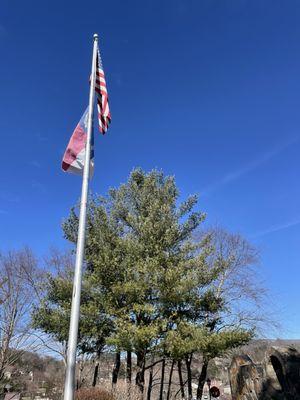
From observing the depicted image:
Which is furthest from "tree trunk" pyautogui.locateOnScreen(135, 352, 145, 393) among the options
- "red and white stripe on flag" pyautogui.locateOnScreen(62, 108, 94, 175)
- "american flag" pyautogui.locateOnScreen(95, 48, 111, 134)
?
"american flag" pyautogui.locateOnScreen(95, 48, 111, 134)

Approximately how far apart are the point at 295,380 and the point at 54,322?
1061 centimetres

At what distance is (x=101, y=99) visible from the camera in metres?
10.1

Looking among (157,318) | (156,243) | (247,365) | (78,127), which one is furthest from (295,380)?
(78,127)

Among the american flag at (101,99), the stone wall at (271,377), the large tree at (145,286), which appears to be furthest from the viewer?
the large tree at (145,286)

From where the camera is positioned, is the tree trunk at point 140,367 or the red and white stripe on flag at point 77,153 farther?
the tree trunk at point 140,367

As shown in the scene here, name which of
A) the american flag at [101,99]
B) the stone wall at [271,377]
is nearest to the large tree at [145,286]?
the stone wall at [271,377]

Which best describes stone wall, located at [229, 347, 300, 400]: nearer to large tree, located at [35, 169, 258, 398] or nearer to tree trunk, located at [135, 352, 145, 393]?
large tree, located at [35, 169, 258, 398]

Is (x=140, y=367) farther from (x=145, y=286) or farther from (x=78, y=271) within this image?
(x=78, y=271)

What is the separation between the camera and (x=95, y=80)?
390 inches

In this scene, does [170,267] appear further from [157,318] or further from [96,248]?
[96,248]

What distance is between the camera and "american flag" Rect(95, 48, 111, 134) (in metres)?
9.88

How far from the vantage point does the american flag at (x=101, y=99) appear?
9.88 metres

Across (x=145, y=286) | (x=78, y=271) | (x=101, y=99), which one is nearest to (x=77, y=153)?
(x=101, y=99)

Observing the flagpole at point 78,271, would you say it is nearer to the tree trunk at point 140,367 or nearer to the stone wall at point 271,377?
the stone wall at point 271,377
